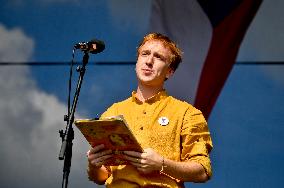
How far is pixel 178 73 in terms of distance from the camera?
515cm

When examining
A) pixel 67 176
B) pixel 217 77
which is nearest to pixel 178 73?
pixel 217 77

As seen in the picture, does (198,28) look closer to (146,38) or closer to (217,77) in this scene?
(217,77)

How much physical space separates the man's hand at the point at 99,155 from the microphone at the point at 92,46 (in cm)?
62

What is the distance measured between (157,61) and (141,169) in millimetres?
565

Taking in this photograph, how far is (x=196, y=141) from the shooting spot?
2.03 meters

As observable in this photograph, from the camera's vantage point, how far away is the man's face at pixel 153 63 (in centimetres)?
218

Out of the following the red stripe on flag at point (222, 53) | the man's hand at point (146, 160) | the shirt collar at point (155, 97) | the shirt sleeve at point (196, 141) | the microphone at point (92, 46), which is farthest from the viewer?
Result: the red stripe on flag at point (222, 53)

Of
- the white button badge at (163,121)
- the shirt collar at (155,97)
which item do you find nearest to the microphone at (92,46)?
the shirt collar at (155,97)

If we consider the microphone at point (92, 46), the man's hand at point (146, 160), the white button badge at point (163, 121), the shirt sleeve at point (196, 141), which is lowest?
the man's hand at point (146, 160)

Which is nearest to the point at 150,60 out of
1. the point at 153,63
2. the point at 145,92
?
the point at 153,63

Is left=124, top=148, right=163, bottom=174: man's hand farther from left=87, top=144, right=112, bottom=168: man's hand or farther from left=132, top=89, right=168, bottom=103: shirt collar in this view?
left=132, top=89, right=168, bottom=103: shirt collar

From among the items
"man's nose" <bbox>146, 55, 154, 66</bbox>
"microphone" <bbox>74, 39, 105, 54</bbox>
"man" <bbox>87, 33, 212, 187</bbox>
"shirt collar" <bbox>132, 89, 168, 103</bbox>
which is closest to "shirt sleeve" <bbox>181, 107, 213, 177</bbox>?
"man" <bbox>87, 33, 212, 187</bbox>

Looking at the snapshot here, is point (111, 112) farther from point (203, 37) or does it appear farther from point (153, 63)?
point (203, 37)

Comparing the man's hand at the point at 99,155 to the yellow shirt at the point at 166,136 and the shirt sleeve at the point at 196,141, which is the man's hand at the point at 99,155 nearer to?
the yellow shirt at the point at 166,136
